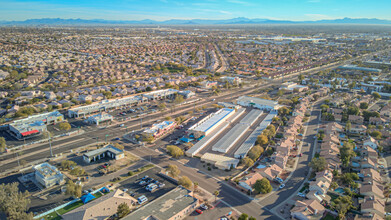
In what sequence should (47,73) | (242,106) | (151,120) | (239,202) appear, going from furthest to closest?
1. (47,73)
2. (242,106)
3. (151,120)
4. (239,202)

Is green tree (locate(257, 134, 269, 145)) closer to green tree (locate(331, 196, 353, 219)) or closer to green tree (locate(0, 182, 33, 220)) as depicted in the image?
green tree (locate(331, 196, 353, 219))

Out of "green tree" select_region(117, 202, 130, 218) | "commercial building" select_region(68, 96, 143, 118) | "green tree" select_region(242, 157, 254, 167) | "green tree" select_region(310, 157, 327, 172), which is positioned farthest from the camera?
"commercial building" select_region(68, 96, 143, 118)

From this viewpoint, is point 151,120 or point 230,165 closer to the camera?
point 230,165

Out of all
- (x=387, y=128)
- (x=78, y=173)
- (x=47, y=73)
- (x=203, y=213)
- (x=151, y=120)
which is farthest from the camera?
(x=47, y=73)

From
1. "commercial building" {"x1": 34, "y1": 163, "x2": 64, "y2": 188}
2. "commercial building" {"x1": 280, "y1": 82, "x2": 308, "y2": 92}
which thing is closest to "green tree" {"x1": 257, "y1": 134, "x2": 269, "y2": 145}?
"commercial building" {"x1": 34, "y1": 163, "x2": 64, "y2": 188}

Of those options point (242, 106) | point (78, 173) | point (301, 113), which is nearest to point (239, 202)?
point (78, 173)

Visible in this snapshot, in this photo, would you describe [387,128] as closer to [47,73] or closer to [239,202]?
[239,202]

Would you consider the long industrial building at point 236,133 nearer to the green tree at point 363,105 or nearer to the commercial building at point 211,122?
the commercial building at point 211,122
